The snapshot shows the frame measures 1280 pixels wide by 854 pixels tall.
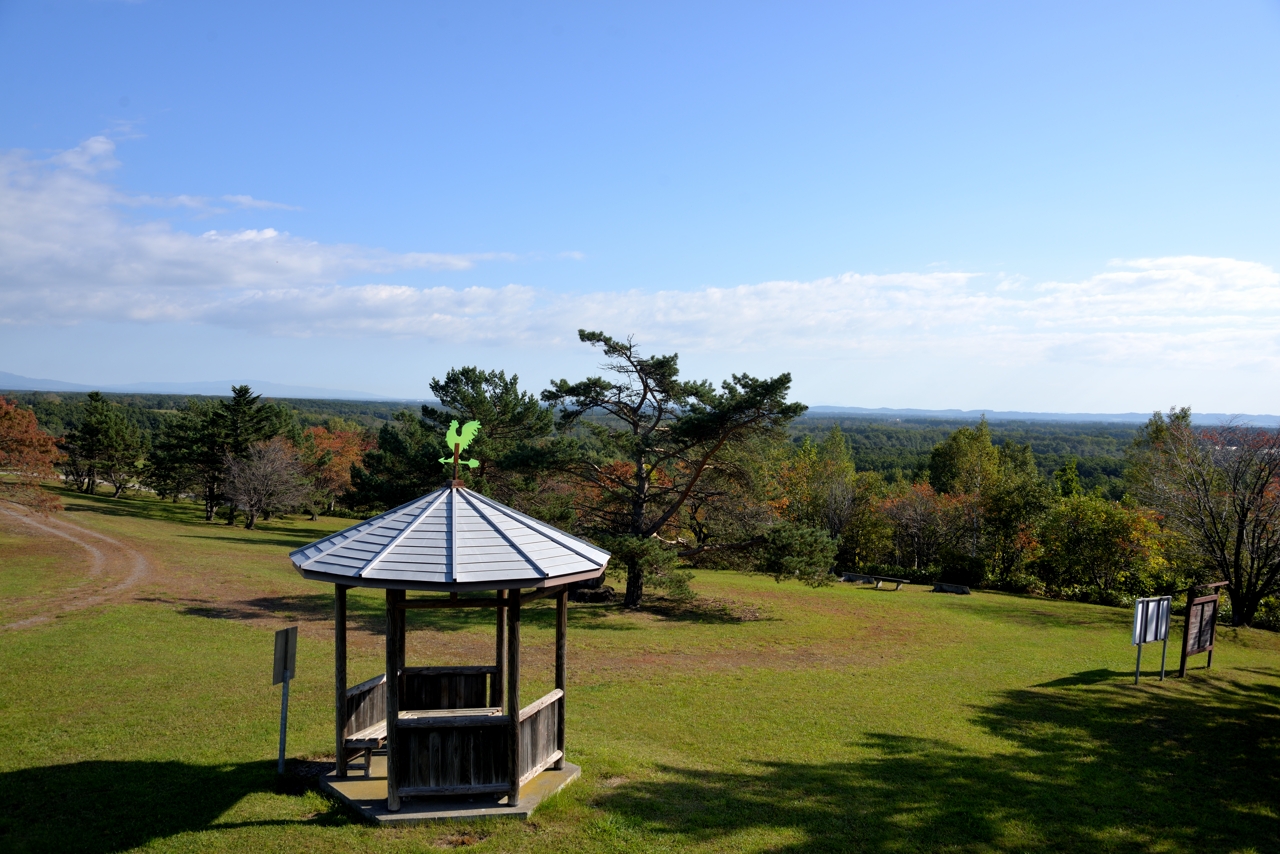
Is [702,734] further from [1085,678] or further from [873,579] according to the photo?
[873,579]

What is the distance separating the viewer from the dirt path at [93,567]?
56.3ft

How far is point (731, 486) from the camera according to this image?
853 inches

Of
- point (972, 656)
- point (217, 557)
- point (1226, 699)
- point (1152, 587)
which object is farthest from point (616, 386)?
point (1152, 587)

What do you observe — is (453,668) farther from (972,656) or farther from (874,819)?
(972,656)

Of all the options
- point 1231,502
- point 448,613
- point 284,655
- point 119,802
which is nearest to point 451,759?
point 284,655

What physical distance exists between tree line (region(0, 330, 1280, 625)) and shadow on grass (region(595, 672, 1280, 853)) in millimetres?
10561

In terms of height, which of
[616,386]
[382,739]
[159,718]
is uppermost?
[616,386]

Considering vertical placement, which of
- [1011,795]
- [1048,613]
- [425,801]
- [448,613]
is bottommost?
[1048,613]

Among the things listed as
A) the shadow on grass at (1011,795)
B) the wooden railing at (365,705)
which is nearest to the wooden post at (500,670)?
the wooden railing at (365,705)

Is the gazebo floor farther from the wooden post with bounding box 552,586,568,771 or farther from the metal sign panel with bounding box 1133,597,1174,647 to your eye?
the metal sign panel with bounding box 1133,597,1174,647

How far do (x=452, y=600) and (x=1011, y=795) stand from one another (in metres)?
6.49

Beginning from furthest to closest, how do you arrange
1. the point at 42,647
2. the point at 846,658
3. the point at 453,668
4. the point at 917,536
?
1. the point at 917,536
2. the point at 846,658
3. the point at 42,647
4. the point at 453,668

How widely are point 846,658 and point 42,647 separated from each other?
15962 millimetres

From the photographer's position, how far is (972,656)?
16406 mm
